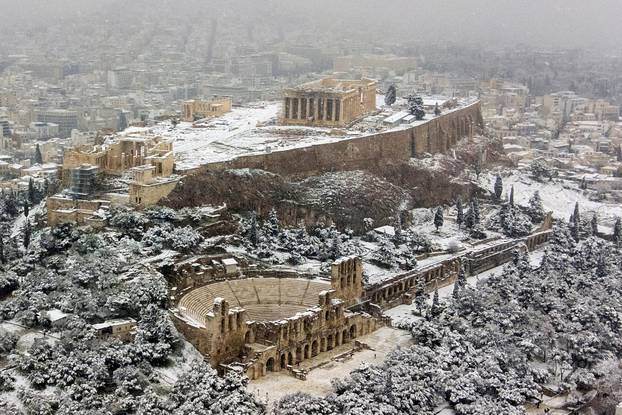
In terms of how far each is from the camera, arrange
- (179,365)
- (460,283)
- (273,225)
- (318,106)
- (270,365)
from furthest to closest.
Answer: (318,106)
(273,225)
(460,283)
(270,365)
(179,365)

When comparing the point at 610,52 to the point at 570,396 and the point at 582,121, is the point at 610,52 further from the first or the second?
the point at 570,396

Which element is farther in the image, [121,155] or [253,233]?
[121,155]

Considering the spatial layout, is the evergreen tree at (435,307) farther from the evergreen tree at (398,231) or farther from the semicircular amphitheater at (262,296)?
the evergreen tree at (398,231)

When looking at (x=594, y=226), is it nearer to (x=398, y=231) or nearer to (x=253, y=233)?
(x=398, y=231)

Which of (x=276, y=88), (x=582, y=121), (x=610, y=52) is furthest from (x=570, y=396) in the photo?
(x=610, y=52)

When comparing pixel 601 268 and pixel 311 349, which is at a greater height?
pixel 311 349

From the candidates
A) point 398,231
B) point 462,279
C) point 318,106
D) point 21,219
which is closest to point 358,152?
point 318,106

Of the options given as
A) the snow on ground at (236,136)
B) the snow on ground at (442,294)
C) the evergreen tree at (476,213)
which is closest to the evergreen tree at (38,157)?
the snow on ground at (236,136)

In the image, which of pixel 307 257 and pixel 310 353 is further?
pixel 307 257
